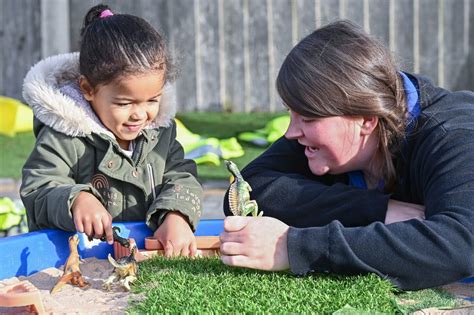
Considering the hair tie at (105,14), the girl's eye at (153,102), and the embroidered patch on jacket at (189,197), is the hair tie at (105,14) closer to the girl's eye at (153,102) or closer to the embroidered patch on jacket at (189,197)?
the girl's eye at (153,102)

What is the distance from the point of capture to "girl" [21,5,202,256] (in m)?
3.46

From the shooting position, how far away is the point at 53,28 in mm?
8914

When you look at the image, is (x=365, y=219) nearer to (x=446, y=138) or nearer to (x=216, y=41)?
(x=446, y=138)

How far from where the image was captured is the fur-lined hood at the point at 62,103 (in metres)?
3.54

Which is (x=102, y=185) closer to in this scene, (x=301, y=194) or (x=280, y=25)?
(x=301, y=194)

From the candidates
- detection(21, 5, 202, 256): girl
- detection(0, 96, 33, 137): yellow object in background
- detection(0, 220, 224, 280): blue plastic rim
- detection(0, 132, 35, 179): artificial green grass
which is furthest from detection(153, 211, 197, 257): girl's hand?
detection(0, 96, 33, 137): yellow object in background

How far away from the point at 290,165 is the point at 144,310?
43.7 inches

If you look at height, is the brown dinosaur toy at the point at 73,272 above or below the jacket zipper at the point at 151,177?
below

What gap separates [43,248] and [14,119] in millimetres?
5132

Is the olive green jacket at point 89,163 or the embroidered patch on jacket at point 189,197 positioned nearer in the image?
the olive green jacket at point 89,163

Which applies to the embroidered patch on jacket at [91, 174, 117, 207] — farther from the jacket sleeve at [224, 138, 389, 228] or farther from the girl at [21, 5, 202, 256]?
the jacket sleeve at [224, 138, 389, 228]

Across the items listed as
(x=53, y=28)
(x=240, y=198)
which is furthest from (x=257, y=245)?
(x=53, y=28)

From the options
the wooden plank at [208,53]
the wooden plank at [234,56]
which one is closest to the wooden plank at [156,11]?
the wooden plank at [208,53]

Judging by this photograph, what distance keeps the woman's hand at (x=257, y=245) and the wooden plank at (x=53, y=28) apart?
6.47m
